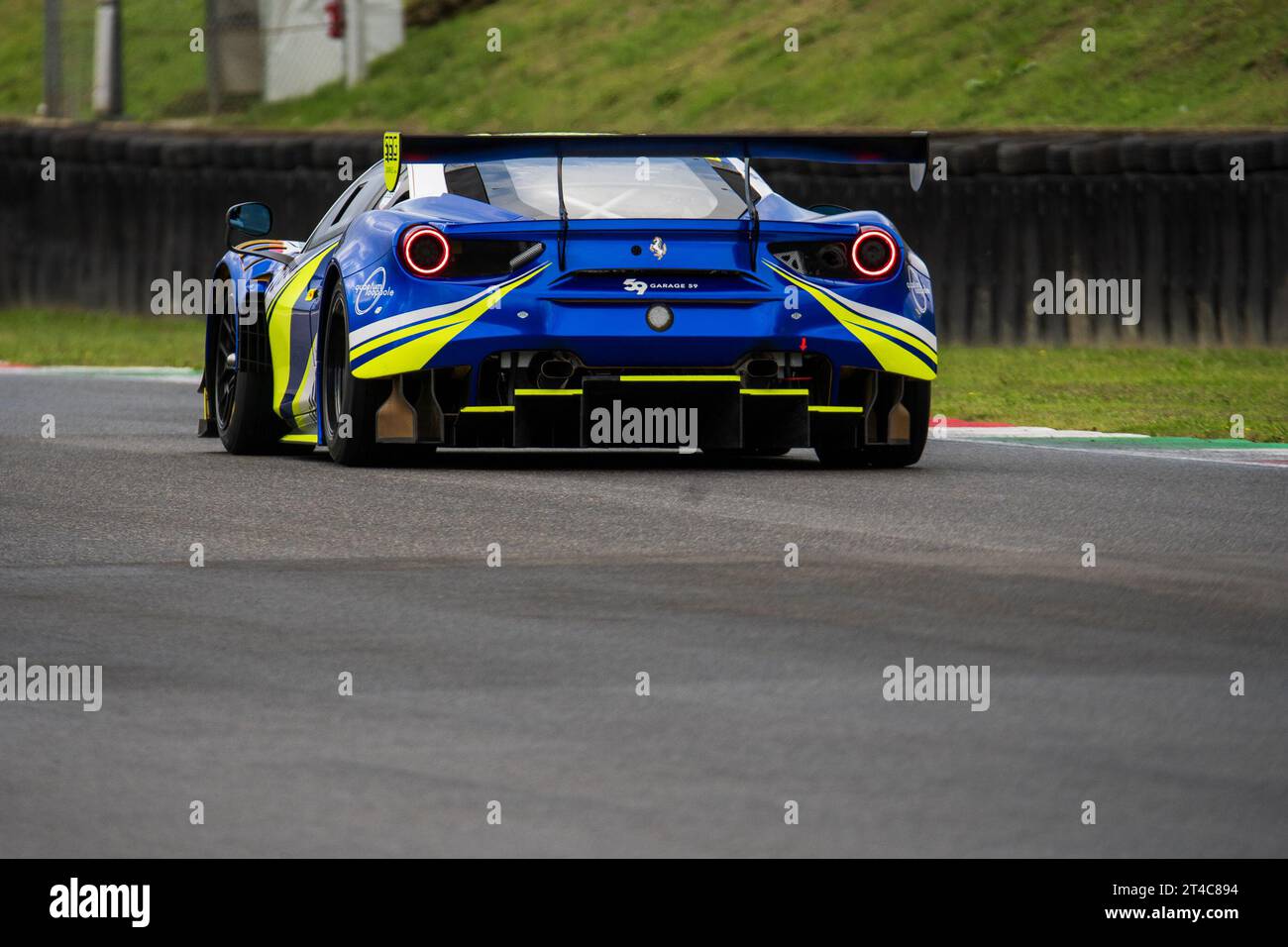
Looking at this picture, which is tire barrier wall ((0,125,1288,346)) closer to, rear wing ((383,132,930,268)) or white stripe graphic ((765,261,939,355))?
white stripe graphic ((765,261,939,355))

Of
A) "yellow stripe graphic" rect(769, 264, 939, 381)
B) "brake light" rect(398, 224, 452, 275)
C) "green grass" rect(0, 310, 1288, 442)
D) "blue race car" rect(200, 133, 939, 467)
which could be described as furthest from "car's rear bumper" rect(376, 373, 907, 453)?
"green grass" rect(0, 310, 1288, 442)

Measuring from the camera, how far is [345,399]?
11133mm

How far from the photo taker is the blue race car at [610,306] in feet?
35.2

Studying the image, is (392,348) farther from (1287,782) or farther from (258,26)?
(258,26)

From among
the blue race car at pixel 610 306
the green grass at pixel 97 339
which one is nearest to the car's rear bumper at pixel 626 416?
the blue race car at pixel 610 306

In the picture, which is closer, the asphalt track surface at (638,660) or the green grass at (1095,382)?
the asphalt track surface at (638,660)

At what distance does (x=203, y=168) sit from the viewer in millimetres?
26781

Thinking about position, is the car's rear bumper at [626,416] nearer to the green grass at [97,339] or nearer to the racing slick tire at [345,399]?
the racing slick tire at [345,399]

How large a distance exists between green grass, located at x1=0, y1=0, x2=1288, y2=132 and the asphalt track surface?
14.6 m

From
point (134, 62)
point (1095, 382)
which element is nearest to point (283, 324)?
point (1095, 382)

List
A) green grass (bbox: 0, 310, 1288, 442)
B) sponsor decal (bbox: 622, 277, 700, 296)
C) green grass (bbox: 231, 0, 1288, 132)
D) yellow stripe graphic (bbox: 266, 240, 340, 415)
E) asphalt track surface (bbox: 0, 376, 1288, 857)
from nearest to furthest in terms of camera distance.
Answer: asphalt track surface (bbox: 0, 376, 1288, 857) < sponsor decal (bbox: 622, 277, 700, 296) < yellow stripe graphic (bbox: 266, 240, 340, 415) < green grass (bbox: 0, 310, 1288, 442) < green grass (bbox: 231, 0, 1288, 132)

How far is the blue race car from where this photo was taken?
1073 centimetres

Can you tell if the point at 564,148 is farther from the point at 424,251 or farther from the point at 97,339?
the point at 97,339
